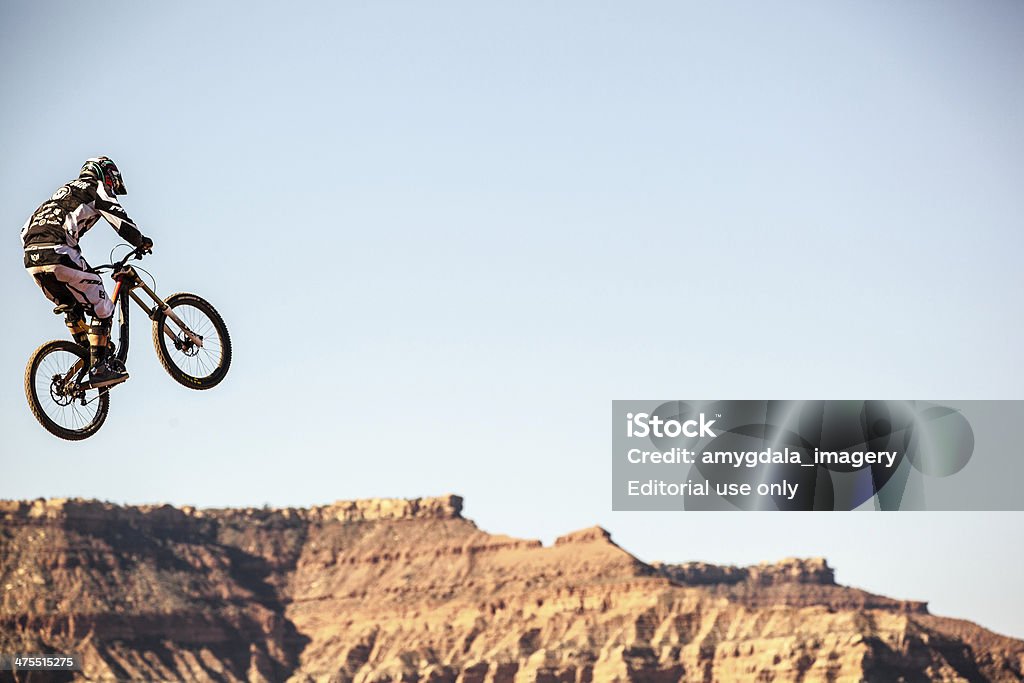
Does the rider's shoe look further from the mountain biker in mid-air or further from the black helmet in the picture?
the black helmet

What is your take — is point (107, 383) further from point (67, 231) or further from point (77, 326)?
point (67, 231)

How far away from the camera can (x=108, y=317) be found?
21.0 m

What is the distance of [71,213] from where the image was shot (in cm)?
2003

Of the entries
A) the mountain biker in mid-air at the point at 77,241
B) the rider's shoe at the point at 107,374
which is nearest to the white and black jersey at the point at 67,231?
the mountain biker in mid-air at the point at 77,241

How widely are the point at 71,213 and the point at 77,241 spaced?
1.94 feet

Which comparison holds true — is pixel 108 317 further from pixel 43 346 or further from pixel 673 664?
pixel 673 664

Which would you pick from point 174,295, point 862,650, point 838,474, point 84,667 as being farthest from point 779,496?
point 174,295

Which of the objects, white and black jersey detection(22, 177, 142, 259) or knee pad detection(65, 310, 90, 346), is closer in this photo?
white and black jersey detection(22, 177, 142, 259)

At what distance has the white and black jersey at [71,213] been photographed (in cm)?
1998

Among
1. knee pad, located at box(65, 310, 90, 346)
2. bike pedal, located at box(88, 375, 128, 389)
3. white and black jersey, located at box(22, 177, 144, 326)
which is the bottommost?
bike pedal, located at box(88, 375, 128, 389)

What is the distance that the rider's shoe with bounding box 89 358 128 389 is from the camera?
67.0 feet

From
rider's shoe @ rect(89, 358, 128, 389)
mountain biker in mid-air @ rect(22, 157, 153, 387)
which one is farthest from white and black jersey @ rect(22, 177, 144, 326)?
rider's shoe @ rect(89, 358, 128, 389)

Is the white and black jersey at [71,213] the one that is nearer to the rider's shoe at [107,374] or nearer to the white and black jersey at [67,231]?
the white and black jersey at [67,231]

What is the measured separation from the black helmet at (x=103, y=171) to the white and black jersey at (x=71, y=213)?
50mm
